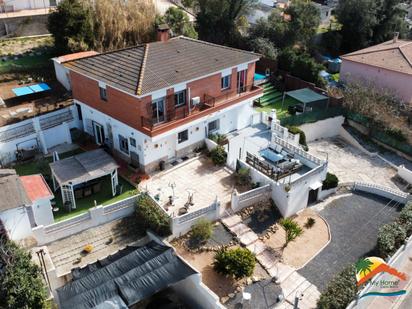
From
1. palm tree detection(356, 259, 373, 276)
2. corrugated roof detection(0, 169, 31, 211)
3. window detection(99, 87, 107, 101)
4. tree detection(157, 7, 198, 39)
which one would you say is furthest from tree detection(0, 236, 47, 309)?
tree detection(157, 7, 198, 39)

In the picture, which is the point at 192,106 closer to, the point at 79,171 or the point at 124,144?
the point at 124,144

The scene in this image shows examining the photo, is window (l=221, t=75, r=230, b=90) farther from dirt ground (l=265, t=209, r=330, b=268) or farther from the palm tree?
the palm tree

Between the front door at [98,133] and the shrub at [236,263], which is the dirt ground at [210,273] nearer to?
the shrub at [236,263]

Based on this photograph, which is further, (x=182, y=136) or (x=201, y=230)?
A: (x=182, y=136)

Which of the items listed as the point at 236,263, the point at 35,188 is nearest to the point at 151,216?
the point at 236,263

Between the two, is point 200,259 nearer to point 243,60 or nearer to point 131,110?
point 131,110

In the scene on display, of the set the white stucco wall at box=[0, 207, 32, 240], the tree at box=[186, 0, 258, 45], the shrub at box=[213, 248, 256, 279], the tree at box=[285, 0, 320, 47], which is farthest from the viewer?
the tree at box=[285, 0, 320, 47]

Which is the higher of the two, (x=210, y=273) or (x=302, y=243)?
(x=210, y=273)
